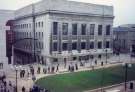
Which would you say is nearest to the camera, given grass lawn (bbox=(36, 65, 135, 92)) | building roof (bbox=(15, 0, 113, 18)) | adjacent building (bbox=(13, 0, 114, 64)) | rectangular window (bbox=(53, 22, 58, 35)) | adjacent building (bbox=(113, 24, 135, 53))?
grass lawn (bbox=(36, 65, 135, 92))

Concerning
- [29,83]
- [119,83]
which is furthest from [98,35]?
[29,83]

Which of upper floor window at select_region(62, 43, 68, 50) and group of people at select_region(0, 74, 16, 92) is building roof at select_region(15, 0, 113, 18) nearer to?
upper floor window at select_region(62, 43, 68, 50)

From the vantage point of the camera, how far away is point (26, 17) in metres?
32.0

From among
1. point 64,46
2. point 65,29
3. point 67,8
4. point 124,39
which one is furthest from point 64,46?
point 124,39

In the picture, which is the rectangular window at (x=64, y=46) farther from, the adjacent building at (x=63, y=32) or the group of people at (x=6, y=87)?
the group of people at (x=6, y=87)

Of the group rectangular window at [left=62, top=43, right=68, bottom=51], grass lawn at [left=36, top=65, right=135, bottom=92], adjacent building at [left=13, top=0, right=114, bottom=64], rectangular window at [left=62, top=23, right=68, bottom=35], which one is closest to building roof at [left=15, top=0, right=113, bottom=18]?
adjacent building at [left=13, top=0, right=114, bottom=64]

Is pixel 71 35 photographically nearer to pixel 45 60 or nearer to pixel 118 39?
pixel 45 60

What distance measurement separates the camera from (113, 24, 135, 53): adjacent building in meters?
30.0

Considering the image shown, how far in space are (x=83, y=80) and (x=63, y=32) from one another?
35.3 ft

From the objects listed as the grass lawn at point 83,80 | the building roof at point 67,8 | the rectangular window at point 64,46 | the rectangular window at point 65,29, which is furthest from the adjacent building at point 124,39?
the grass lawn at point 83,80

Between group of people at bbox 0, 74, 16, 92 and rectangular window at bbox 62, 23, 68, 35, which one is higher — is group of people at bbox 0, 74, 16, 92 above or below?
below

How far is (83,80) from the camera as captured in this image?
59.5 ft

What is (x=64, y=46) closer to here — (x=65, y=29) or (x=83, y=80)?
(x=65, y=29)

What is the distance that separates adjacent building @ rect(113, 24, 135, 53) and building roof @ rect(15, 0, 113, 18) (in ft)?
10.6
